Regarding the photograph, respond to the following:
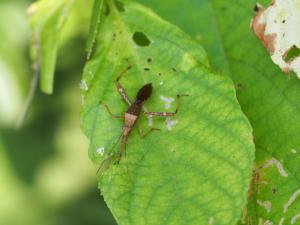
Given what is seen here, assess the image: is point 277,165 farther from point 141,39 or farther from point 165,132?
point 141,39

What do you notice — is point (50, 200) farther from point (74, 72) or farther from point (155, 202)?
point (155, 202)

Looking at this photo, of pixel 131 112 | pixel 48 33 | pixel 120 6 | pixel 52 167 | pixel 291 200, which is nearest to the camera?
pixel 291 200

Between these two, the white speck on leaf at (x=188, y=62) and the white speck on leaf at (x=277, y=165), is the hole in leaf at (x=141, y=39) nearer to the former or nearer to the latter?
the white speck on leaf at (x=188, y=62)

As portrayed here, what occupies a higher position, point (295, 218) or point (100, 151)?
point (295, 218)

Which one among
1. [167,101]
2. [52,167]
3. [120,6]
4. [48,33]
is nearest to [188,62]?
[167,101]

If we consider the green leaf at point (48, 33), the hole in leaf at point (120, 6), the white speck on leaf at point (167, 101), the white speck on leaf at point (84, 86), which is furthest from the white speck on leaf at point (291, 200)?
the green leaf at point (48, 33)

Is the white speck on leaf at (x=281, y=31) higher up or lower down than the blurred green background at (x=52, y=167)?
higher up
